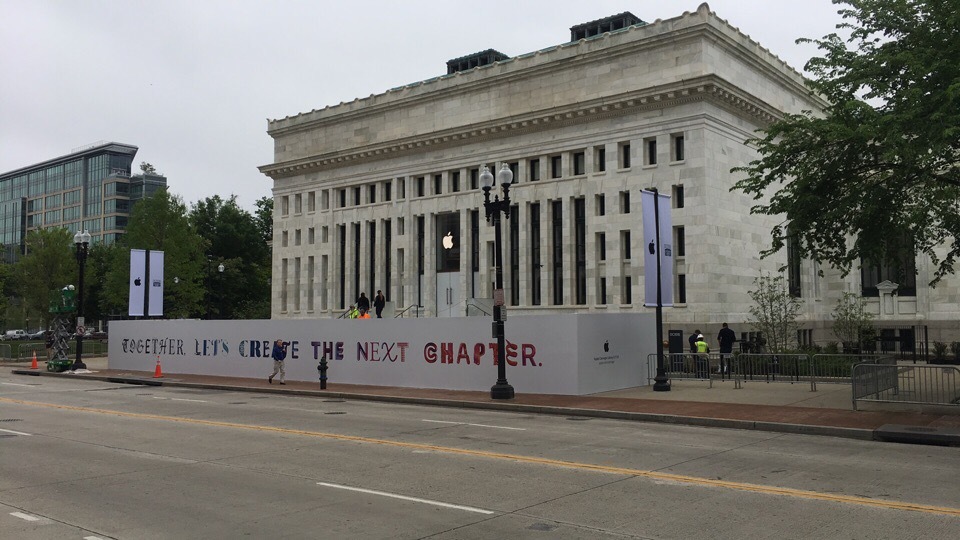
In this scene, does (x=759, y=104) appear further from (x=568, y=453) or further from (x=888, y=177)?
(x=568, y=453)

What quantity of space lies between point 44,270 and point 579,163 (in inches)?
2365

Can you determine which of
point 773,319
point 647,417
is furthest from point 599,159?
point 647,417

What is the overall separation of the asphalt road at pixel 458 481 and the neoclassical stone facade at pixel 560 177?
17.9 metres

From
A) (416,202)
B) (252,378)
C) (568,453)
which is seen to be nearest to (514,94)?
(416,202)

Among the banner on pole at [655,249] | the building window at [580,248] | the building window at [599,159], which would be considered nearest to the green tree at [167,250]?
the building window at [580,248]

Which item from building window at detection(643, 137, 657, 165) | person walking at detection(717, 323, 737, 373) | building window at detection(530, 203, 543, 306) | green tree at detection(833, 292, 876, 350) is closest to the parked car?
building window at detection(530, 203, 543, 306)

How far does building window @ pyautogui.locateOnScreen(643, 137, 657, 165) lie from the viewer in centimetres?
4109

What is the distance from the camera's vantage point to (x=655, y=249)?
2478 cm

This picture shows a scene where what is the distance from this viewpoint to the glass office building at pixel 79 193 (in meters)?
130

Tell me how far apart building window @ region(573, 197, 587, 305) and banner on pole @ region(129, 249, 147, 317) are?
75.1 feet

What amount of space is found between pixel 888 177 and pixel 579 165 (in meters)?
26.3

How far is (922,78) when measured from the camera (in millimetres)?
17141

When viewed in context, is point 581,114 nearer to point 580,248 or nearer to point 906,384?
point 580,248

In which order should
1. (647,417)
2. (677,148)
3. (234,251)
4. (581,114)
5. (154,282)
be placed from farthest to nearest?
1. (234,251)
2. (581,114)
3. (677,148)
4. (154,282)
5. (647,417)
